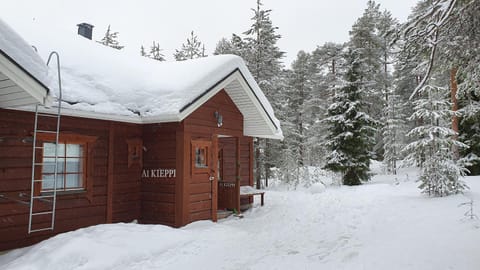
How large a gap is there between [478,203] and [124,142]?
8707 mm

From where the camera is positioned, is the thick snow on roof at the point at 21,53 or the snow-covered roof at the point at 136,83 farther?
the snow-covered roof at the point at 136,83

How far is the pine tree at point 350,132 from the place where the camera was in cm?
1680

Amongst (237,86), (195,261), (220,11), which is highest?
(220,11)

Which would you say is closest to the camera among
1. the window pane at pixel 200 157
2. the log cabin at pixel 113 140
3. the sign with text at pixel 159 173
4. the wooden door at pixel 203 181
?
the log cabin at pixel 113 140

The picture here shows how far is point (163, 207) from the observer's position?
863 cm

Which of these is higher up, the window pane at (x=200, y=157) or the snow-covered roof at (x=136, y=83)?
the snow-covered roof at (x=136, y=83)

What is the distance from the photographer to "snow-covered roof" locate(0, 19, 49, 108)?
4.56 m

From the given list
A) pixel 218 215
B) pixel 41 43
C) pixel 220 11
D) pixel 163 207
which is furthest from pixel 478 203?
pixel 220 11

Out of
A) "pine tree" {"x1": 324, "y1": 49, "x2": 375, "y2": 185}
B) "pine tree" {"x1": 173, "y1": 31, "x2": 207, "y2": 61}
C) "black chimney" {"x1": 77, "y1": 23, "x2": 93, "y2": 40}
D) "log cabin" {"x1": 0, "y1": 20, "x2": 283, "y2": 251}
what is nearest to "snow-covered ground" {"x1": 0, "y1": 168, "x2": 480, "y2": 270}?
"log cabin" {"x1": 0, "y1": 20, "x2": 283, "y2": 251}

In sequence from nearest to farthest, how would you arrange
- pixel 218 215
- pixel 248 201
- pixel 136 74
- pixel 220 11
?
pixel 136 74 → pixel 218 215 → pixel 248 201 → pixel 220 11

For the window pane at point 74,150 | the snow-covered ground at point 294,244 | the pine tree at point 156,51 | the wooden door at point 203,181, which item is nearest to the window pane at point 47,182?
the window pane at point 74,150

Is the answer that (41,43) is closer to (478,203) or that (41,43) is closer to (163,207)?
(163,207)

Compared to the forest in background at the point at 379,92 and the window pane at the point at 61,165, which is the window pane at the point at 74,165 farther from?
the forest in background at the point at 379,92

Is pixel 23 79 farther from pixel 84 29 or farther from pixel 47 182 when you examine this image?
pixel 84 29
